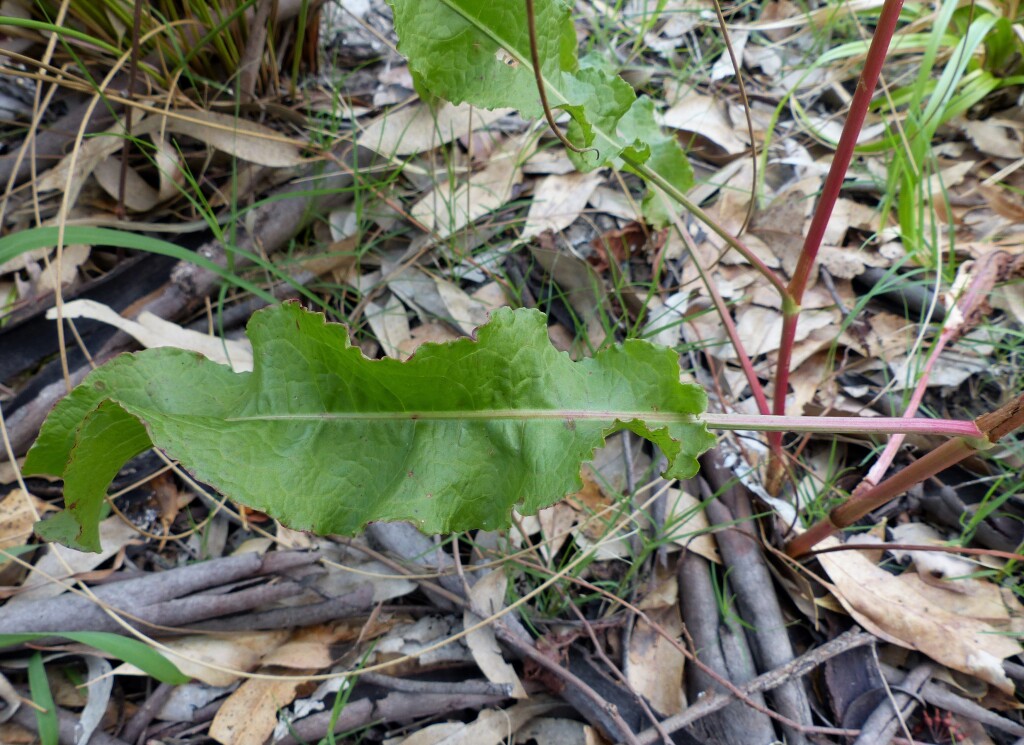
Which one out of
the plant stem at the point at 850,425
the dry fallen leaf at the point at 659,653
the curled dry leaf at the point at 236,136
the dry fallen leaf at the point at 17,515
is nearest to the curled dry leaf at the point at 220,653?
A: the dry fallen leaf at the point at 17,515

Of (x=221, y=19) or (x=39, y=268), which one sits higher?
(x=221, y=19)

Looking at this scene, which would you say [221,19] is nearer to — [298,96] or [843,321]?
[298,96]

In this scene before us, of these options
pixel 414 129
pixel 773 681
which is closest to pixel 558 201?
pixel 414 129

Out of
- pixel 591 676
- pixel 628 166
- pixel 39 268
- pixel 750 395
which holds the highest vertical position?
pixel 628 166

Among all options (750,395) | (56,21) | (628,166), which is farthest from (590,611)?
(56,21)

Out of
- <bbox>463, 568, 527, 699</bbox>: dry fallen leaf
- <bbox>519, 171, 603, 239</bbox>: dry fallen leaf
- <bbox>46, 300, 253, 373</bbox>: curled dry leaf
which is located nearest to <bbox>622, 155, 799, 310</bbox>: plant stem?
<bbox>519, 171, 603, 239</bbox>: dry fallen leaf

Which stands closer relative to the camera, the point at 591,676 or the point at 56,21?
the point at 591,676

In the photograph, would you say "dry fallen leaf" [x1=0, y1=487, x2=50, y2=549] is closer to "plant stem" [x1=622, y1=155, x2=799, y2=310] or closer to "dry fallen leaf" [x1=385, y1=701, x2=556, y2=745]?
"dry fallen leaf" [x1=385, y1=701, x2=556, y2=745]
